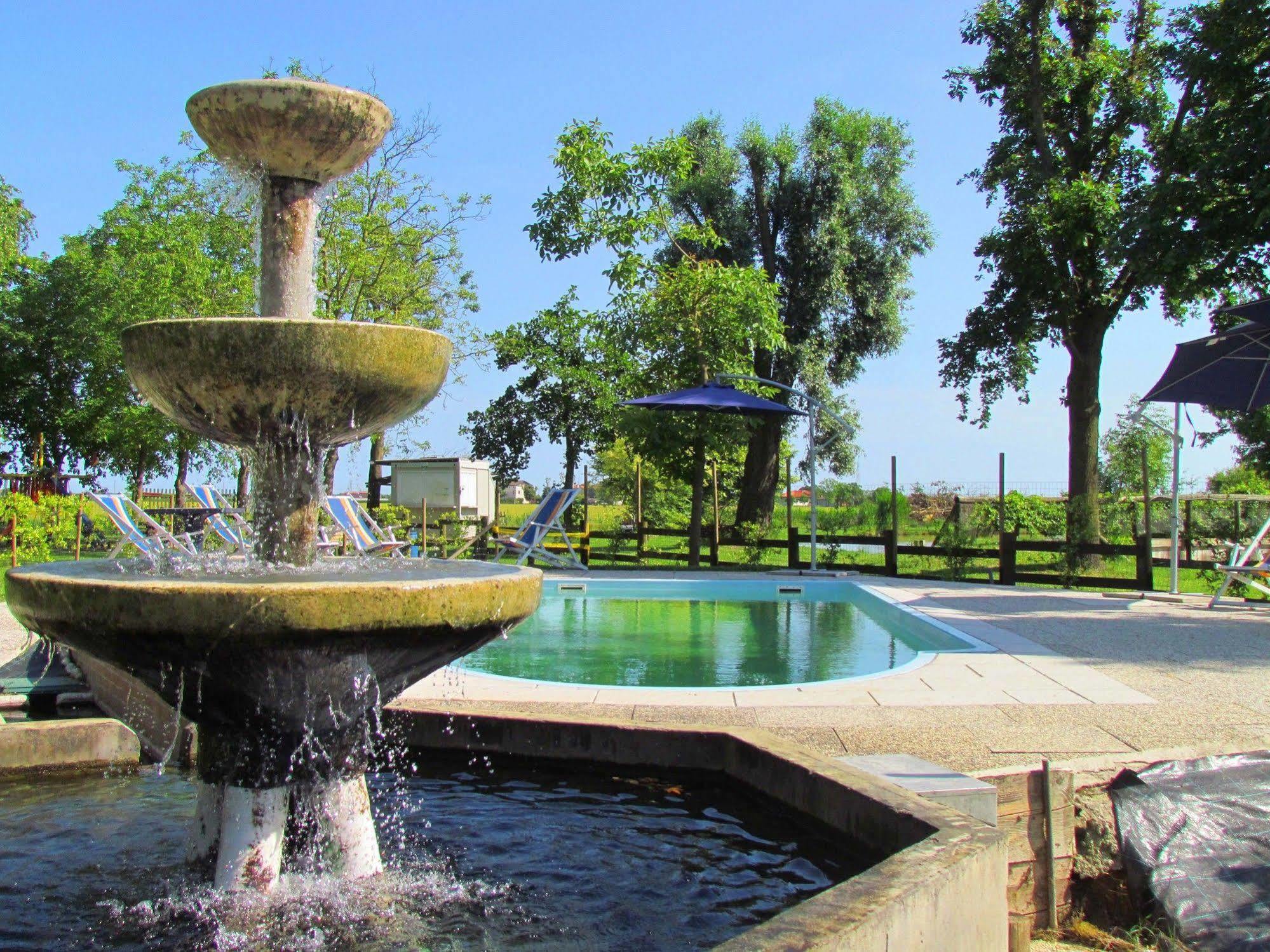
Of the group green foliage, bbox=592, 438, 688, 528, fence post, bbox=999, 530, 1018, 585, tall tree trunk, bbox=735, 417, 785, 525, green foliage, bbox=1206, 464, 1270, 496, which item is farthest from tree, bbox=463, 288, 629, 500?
green foliage, bbox=1206, 464, 1270, 496

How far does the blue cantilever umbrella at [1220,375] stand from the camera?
34.9 feet

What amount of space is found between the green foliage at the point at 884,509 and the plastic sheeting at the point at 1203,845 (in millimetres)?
19390

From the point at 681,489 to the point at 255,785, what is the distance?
23.6 metres

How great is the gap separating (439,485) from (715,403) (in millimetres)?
8062

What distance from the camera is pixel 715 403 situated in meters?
15.9

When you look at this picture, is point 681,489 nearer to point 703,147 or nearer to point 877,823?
point 703,147

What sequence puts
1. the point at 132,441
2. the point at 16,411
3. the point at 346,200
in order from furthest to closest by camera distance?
the point at 16,411 → the point at 132,441 → the point at 346,200

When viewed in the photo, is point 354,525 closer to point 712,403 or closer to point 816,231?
point 712,403

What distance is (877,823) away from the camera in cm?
324

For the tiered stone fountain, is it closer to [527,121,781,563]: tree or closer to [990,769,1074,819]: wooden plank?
[990,769,1074,819]: wooden plank

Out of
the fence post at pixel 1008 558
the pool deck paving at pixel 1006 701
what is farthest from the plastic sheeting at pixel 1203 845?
the fence post at pixel 1008 558

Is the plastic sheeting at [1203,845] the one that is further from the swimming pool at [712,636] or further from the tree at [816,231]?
the tree at [816,231]

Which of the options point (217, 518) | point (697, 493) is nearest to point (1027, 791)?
point (217, 518)

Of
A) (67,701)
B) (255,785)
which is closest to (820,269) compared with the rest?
(67,701)
